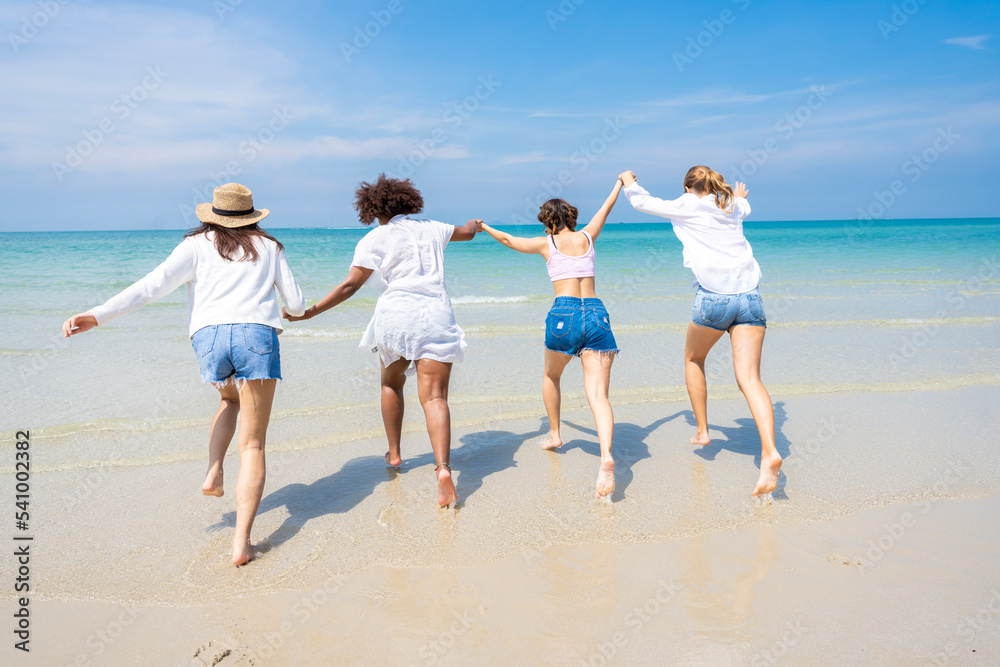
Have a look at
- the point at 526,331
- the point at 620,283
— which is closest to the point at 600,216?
the point at 526,331

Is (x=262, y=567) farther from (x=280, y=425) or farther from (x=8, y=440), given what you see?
(x=8, y=440)

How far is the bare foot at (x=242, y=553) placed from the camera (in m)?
3.09

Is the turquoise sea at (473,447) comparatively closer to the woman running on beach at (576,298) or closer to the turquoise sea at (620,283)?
the woman running on beach at (576,298)

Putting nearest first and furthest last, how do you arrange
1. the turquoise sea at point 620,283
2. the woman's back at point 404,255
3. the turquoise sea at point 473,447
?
1. the turquoise sea at point 473,447
2. the woman's back at point 404,255
3. the turquoise sea at point 620,283

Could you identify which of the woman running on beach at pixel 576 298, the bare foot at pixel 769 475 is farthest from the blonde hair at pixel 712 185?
the bare foot at pixel 769 475

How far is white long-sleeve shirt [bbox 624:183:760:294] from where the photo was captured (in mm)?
3975

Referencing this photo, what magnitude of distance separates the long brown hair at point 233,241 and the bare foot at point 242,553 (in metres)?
1.46

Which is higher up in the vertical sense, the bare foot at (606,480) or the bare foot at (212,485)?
the bare foot at (212,485)

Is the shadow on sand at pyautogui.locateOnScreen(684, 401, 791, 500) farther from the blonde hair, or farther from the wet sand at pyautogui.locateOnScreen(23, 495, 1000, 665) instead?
the blonde hair

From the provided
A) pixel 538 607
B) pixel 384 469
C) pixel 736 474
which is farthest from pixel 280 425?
pixel 736 474

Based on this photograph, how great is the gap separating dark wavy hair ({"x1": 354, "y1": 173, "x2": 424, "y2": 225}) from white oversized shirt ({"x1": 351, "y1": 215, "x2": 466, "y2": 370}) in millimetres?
67

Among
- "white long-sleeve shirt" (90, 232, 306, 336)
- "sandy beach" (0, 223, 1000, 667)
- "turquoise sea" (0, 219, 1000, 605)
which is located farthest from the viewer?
"turquoise sea" (0, 219, 1000, 605)

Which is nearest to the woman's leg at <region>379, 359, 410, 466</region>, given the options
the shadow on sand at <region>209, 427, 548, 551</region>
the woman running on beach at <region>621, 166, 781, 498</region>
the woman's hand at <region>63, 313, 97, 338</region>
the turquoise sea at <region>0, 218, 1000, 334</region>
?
the shadow on sand at <region>209, 427, 548, 551</region>

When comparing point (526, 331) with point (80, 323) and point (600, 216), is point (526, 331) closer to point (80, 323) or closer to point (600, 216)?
point (600, 216)
